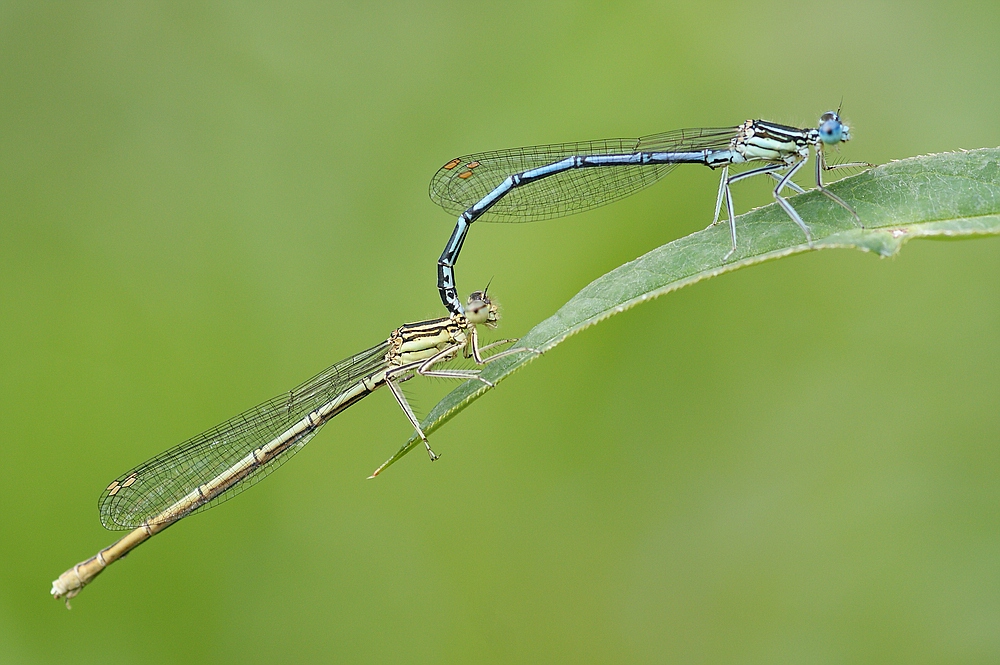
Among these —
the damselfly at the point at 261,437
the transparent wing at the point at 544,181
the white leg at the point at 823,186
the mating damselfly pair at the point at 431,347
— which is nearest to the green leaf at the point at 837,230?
the white leg at the point at 823,186

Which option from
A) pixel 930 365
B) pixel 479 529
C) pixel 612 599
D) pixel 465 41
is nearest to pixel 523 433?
pixel 479 529

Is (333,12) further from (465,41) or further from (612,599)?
(612,599)

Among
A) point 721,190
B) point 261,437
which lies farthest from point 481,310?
point 261,437

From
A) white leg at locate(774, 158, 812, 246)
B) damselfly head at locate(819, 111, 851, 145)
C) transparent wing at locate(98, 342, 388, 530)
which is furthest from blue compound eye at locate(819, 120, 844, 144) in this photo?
transparent wing at locate(98, 342, 388, 530)

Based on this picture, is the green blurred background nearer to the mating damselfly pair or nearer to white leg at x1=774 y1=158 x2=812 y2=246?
white leg at x1=774 y1=158 x2=812 y2=246

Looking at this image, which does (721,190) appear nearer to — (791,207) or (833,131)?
(833,131)

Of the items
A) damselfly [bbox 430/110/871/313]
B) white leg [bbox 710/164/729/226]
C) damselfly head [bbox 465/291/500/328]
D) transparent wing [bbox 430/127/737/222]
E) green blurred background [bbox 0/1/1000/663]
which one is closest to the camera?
white leg [bbox 710/164/729/226]

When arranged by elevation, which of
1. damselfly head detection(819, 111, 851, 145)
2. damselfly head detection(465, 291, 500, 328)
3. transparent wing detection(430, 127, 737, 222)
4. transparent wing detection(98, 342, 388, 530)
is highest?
transparent wing detection(430, 127, 737, 222)

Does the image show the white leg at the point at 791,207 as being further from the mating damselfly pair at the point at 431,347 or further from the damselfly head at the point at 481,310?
the damselfly head at the point at 481,310
